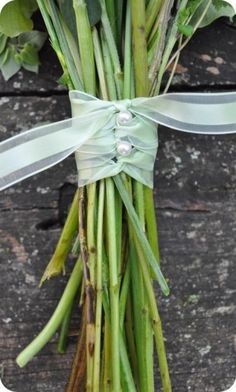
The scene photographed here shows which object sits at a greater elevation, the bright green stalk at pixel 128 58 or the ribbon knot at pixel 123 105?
the bright green stalk at pixel 128 58

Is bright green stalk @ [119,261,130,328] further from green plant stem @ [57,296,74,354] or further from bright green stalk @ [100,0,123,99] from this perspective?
bright green stalk @ [100,0,123,99]

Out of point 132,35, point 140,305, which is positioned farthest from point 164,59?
point 140,305

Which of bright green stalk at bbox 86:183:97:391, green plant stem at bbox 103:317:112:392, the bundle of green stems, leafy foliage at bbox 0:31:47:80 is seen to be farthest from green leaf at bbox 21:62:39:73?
green plant stem at bbox 103:317:112:392

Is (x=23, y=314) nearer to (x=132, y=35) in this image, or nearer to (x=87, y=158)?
(x=87, y=158)

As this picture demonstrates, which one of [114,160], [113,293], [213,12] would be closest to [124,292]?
[113,293]

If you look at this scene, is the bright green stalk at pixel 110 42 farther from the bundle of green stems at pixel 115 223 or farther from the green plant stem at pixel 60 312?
the green plant stem at pixel 60 312

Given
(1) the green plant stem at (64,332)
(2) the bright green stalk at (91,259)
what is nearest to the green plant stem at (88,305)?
(2) the bright green stalk at (91,259)

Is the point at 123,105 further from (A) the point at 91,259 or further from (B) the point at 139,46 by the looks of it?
(A) the point at 91,259
